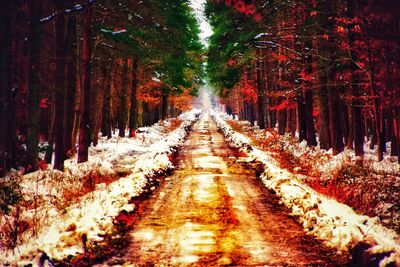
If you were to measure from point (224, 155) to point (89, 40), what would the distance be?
796 centimetres

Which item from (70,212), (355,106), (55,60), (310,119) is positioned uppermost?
(55,60)

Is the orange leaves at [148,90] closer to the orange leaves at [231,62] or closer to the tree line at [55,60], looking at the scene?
the tree line at [55,60]

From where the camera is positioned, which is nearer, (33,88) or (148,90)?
(33,88)

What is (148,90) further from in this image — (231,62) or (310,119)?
(310,119)

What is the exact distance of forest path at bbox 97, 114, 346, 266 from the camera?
5.68 m

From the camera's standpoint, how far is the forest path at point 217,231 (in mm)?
5676

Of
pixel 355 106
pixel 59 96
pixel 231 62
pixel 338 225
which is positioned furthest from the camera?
pixel 231 62

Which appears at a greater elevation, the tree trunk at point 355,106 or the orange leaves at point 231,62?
the orange leaves at point 231,62

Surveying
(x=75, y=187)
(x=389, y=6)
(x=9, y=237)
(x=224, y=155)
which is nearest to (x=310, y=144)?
(x=224, y=155)

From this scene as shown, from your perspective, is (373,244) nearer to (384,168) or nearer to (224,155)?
(384,168)

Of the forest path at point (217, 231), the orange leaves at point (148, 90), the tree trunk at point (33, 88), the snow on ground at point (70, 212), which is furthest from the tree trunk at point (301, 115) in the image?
the tree trunk at point (33, 88)

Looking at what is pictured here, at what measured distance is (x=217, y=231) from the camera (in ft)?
22.5

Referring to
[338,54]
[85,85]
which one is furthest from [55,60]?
[338,54]

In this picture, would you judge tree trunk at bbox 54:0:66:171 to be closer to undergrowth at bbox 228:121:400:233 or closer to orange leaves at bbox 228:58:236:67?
undergrowth at bbox 228:121:400:233
